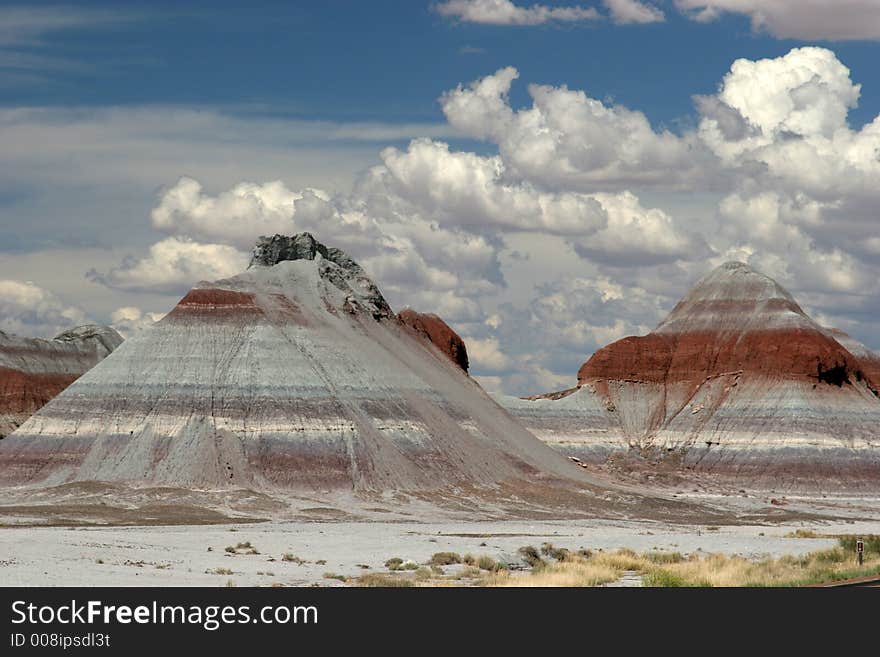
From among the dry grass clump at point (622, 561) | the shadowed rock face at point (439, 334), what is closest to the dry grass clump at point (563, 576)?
the dry grass clump at point (622, 561)

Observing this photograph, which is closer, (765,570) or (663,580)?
(663,580)

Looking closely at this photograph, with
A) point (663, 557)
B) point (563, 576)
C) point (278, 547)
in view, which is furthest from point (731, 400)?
point (563, 576)

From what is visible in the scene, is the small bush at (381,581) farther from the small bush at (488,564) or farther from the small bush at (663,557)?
the small bush at (663,557)

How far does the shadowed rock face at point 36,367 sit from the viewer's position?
6216 inches

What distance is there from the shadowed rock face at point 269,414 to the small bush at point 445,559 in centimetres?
4915

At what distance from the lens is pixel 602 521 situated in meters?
90.4

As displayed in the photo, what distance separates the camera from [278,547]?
54.4 m

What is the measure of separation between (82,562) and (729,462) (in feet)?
370

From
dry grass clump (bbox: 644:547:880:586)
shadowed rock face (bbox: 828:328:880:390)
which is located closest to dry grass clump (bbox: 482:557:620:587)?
dry grass clump (bbox: 644:547:880:586)

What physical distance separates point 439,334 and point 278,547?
79898mm

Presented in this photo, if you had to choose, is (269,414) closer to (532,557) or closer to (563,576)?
(532,557)
